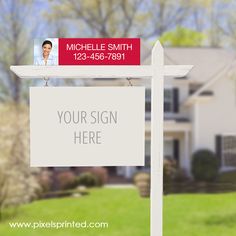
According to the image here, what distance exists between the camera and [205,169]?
38.9 ft

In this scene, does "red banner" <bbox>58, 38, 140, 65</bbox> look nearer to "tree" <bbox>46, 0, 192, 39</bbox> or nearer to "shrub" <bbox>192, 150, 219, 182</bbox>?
"shrub" <bbox>192, 150, 219, 182</bbox>

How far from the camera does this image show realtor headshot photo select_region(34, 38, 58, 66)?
3.50 metres

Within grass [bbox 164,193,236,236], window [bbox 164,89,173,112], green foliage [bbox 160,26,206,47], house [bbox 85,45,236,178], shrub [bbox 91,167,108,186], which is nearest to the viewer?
grass [bbox 164,193,236,236]

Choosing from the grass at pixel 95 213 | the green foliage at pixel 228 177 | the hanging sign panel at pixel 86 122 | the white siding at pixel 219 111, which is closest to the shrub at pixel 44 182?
the grass at pixel 95 213

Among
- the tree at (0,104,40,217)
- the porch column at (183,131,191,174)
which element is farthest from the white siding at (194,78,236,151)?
the tree at (0,104,40,217)

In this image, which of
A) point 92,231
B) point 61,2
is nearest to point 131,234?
point 92,231

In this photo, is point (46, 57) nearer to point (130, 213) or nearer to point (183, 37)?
point (130, 213)

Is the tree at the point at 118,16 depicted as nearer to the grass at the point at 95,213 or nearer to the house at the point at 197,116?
the house at the point at 197,116

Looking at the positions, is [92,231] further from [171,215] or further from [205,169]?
[205,169]

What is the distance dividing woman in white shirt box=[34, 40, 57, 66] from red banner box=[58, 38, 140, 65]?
0.28 feet

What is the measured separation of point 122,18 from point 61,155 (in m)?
10.6

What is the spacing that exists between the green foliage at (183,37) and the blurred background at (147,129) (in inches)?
1.2

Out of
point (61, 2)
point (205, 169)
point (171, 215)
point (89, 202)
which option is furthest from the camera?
point (61, 2)

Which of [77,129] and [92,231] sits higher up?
[77,129]
